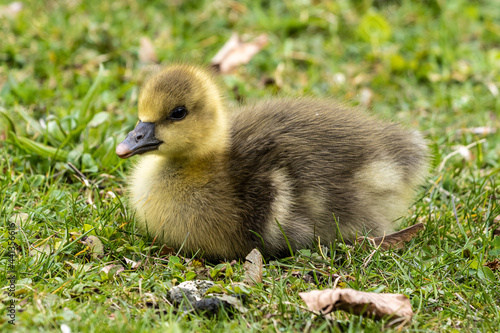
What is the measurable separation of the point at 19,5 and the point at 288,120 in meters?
3.45

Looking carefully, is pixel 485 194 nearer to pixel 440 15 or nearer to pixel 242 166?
pixel 242 166

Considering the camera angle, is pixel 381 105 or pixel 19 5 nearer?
Answer: pixel 381 105

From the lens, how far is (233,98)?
479 centimetres

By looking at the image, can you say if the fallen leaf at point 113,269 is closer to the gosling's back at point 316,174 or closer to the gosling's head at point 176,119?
the gosling's head at point 176,119

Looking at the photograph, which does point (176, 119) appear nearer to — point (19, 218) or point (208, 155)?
point (208, 155)

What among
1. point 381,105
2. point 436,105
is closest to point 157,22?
point 381,105

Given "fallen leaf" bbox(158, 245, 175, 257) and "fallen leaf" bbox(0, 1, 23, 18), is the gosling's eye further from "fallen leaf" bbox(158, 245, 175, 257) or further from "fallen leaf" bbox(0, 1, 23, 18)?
"fallen leaf" bbox(0, 1, 23, 18)

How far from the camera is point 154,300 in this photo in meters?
2.56

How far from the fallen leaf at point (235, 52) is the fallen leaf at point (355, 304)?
3018 millimetres

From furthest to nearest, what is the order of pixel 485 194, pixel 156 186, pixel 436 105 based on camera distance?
pixel 436 105, pixel 485 194, pixel 156 186

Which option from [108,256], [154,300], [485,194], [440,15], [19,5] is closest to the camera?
[154,300]

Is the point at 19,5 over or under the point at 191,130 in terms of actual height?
over

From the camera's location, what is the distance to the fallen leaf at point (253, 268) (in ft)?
9.00

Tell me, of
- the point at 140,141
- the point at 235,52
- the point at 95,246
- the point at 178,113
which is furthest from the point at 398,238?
the point at 235,52
